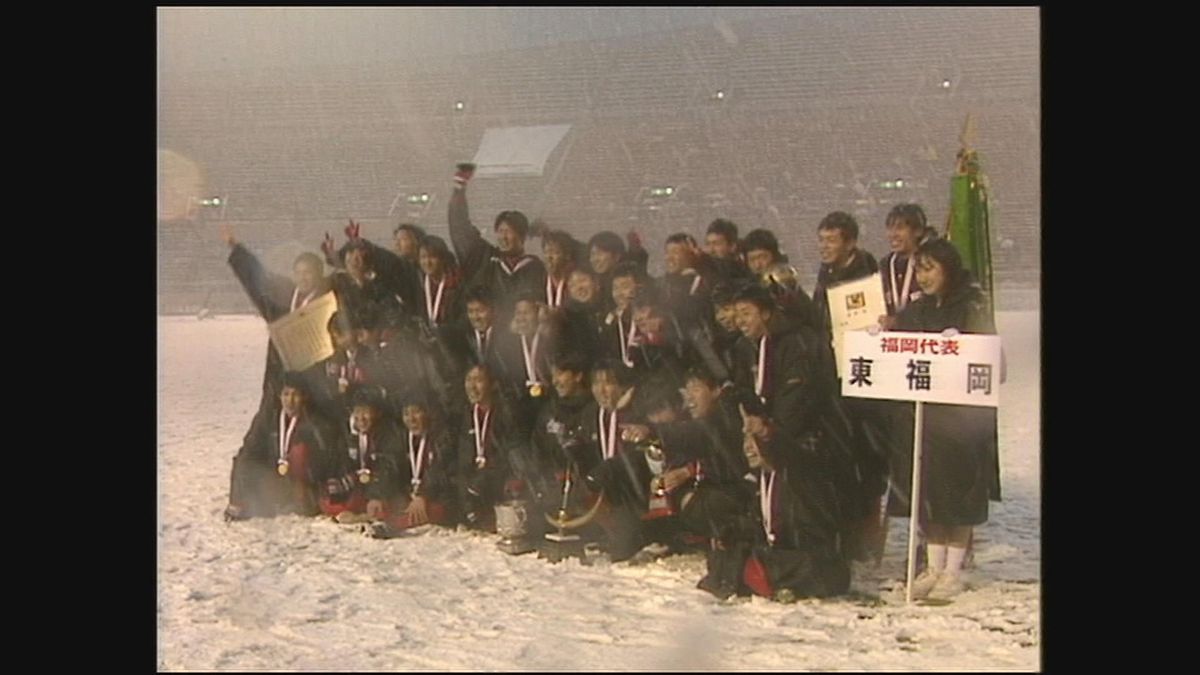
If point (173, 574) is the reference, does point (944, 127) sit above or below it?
above

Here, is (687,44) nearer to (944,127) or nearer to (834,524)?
(944,127)

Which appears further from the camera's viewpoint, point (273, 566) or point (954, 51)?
point (273, 566)

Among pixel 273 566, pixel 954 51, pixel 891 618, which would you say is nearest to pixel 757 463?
pixel 891 618

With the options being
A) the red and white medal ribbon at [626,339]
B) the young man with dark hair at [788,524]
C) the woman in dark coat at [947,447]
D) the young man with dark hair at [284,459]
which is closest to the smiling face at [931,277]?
the woman in dark coat at [947,447]

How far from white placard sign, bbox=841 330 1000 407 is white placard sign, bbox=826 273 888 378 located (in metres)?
0.06

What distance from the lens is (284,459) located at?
457cm

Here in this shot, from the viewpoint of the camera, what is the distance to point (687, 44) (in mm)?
4117

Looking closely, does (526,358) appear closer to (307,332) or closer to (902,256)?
(307,332)

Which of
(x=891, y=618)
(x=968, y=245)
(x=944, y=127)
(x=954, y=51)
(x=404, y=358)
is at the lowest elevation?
(x=891, y=618)

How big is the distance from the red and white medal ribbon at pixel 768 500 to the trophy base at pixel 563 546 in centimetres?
70

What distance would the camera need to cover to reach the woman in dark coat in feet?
12.6

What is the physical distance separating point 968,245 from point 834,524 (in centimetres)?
106

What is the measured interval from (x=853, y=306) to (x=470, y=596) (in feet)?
5.68

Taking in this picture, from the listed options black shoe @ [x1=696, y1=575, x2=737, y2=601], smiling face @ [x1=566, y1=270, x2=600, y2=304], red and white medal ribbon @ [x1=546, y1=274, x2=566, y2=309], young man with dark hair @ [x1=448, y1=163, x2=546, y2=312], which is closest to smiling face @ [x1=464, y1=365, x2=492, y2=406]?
young man with dark hair @ [x1=448, y1=163, x2=546, y2=312]
